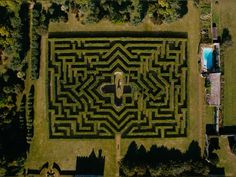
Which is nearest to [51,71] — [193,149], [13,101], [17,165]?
[13,101]

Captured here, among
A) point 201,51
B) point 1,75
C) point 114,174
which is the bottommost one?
point 114,174

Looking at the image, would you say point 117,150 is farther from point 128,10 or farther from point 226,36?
point 226,36

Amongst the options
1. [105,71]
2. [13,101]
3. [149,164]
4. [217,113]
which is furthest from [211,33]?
[13,101]

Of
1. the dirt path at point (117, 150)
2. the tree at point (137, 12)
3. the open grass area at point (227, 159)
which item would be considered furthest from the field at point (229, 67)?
the dirt path at point (117, 150)

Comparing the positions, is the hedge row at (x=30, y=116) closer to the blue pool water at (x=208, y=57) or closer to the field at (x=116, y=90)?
the field at (x=116, y=90)

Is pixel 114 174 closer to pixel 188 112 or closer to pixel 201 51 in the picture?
A: pixel 188 112

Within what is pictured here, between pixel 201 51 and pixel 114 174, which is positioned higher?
pixel 201 51
